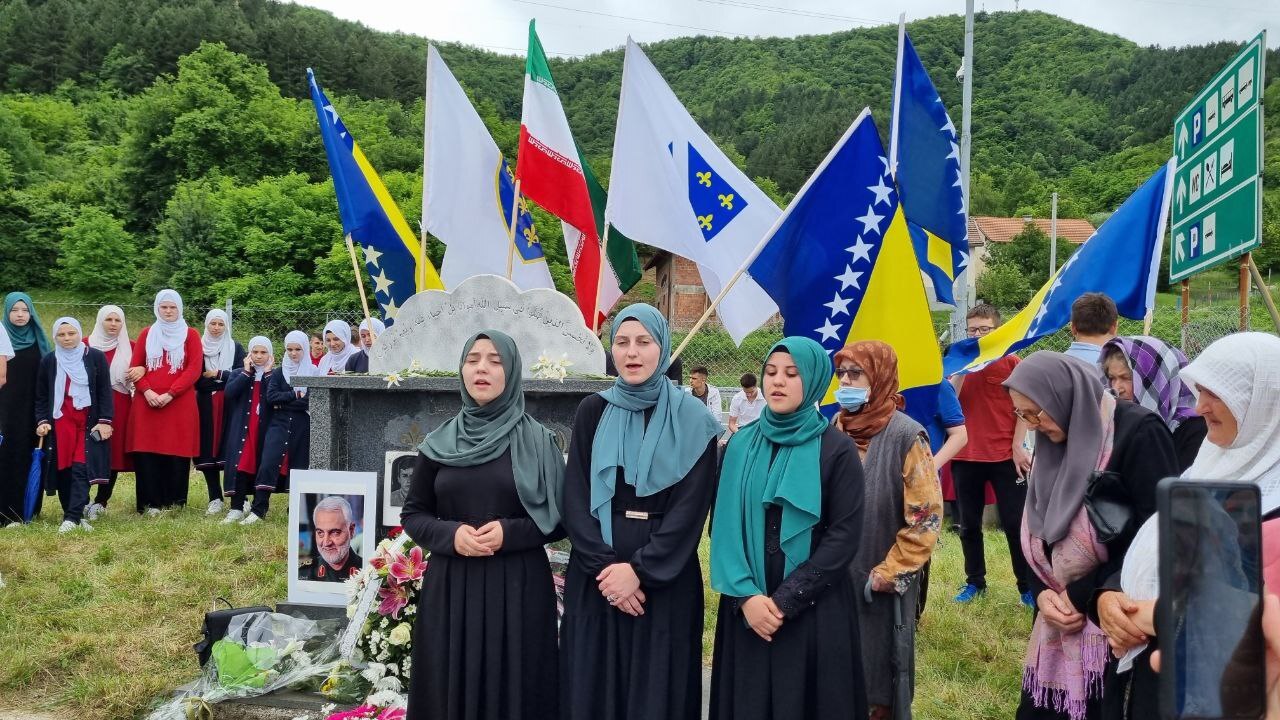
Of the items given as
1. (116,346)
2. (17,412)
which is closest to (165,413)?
(116,346)

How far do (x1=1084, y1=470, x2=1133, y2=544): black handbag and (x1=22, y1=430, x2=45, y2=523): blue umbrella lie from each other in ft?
24.5

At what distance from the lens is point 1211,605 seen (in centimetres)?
128

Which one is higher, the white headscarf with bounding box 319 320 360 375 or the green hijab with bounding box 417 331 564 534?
the white headscarf with bounding box 319 320 360 375

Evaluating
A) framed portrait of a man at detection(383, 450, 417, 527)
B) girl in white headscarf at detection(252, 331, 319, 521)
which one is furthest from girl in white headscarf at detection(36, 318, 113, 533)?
framed portrait of a man at detection(383, 450, 417, 527)

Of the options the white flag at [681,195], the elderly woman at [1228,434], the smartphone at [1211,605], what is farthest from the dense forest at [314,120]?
the smartphone at [1211,605]

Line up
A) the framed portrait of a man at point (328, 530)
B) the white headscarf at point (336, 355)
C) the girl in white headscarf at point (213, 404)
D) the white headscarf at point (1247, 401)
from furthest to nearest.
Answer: the girl in white headscarf at point (213, 404)
the white headscarf at point (336, 355)
the framed portrait of a man at point (328, 530)
the white headscarf at point (1247, 401)

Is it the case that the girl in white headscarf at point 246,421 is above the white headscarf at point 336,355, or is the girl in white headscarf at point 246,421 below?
below

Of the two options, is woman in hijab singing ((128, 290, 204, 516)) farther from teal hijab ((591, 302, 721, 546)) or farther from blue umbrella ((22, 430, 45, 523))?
teal hijab ((591, 302, 721, 546))

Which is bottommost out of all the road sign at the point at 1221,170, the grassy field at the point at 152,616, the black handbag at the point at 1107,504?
the grassy field at the point at 152,616

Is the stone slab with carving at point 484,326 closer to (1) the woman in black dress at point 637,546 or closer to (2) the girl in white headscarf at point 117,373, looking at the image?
(1) the woman in black dress at point 637,546

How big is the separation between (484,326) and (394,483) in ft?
3.19

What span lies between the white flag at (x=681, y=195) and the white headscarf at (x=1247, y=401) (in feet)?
11.8

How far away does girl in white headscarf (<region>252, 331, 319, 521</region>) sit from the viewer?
7359 millimetres

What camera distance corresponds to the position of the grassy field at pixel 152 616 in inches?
168
